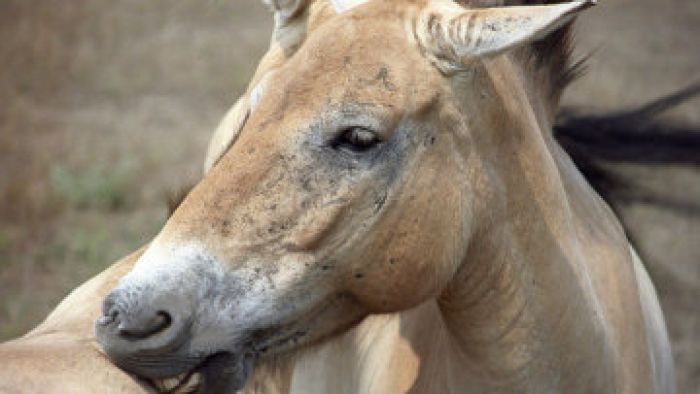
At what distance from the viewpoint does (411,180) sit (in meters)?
2.96

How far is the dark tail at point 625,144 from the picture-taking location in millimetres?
4496

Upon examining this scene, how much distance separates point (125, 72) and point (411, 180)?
26.2 feet

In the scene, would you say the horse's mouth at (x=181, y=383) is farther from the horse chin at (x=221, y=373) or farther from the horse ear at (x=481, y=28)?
the horse ear at (x=481, y=28)

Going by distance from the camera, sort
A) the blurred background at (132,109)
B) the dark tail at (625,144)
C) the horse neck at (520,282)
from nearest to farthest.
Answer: the horse neck at (520,282)
the dark tail at (625,144)
the blurred background at (132,109)

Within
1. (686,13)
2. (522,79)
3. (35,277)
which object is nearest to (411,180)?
(522,79)

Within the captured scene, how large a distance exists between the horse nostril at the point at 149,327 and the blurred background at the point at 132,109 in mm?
2382

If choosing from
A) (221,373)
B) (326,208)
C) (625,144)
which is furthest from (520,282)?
(625,144)

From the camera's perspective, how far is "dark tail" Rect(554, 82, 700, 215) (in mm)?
4496

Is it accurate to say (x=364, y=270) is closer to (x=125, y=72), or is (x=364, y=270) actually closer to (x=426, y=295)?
(x=426, y=295)

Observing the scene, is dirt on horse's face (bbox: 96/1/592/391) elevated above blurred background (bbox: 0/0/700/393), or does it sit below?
above

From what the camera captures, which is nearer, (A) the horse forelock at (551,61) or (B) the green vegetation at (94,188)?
(A) the horse forelock at (551,61)

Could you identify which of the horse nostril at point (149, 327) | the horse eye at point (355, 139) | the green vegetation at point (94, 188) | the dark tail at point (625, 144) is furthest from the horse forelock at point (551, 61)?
the green vegetation at point (94, 188)

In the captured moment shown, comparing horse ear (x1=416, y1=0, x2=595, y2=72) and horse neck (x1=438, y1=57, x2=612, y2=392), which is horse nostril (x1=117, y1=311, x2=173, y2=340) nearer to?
horse neck (x1=438, y1=57, x2=612, y2=392)

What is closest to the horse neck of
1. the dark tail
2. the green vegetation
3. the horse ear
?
the horse ear
